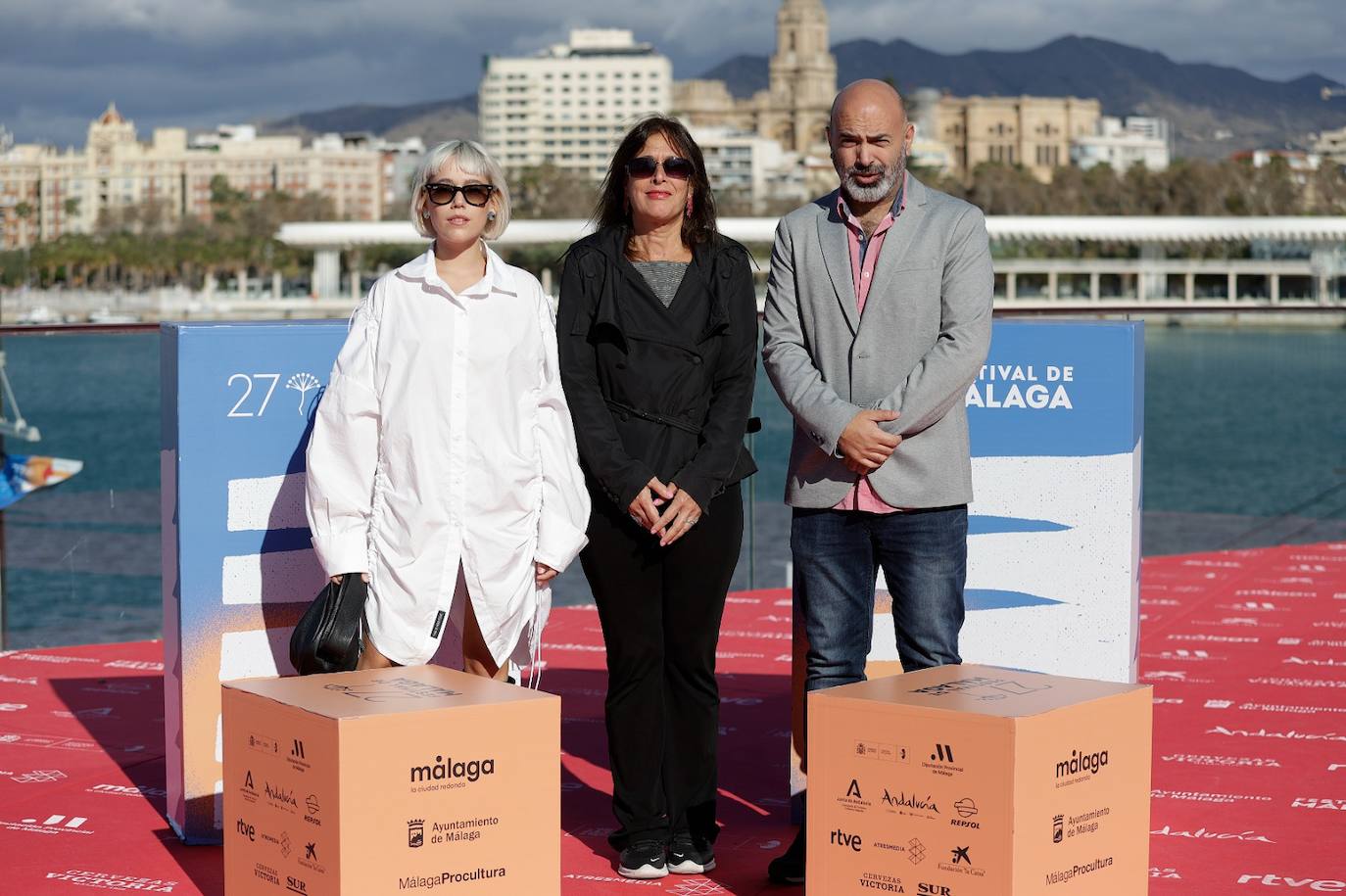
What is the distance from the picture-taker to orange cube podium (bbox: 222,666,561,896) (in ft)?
7.09

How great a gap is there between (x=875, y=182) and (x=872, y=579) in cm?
63

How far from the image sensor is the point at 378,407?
8.60 ft

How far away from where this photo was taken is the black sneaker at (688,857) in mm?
2859

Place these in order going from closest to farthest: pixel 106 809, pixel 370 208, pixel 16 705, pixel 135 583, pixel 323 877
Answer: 1. pixel 323 877
2. pixel 106 809
3. pixel 16 705
4. pixel 135 583
5. pixel 370 208

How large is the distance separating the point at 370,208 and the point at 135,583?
12894 cm

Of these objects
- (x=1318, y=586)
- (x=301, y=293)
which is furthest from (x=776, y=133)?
(x=1318, y=586)

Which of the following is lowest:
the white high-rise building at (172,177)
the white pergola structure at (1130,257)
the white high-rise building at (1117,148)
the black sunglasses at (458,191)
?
the black sunglasses at (458,191)

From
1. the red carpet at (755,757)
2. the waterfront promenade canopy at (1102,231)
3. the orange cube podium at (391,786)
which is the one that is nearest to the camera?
the orange cube podium at (391,786)

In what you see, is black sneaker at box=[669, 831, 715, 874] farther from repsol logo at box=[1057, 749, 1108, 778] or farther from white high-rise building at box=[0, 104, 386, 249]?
white high-rise building at box=[0, 104, 386, 249]

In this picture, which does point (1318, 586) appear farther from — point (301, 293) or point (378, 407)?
point (301, 293)

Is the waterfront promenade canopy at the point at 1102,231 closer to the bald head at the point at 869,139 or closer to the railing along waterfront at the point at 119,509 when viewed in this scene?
the railing along waterfront at the point at 119,509

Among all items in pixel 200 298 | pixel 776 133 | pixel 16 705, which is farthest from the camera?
pixel 776 133

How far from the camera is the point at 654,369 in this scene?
2.77 meters

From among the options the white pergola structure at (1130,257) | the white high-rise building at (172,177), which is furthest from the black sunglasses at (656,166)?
the white high-rise building at (172,177)
